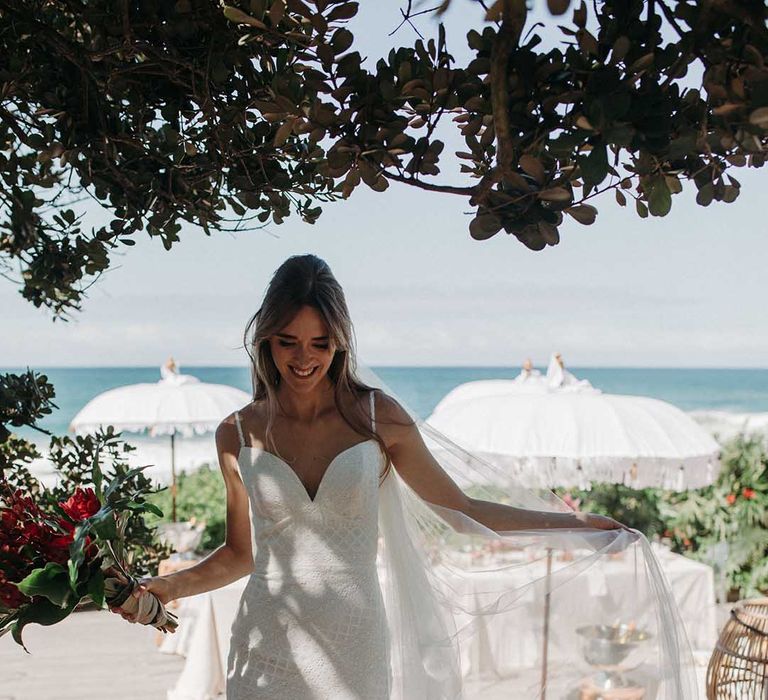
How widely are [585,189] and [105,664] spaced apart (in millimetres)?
5948

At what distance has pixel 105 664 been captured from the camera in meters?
6.05

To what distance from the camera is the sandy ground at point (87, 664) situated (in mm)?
5566

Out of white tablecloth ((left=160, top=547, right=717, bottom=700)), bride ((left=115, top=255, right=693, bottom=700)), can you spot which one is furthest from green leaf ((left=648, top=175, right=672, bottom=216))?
white tablecloth ((left=160, top=547, right=717, bottom=700))

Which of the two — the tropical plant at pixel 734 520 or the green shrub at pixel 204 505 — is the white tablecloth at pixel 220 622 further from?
the green shrub at pixel 204 505

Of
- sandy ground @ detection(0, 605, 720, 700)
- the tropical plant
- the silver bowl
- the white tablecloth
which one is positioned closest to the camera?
the silver bowl

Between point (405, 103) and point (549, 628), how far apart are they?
1.40 metres

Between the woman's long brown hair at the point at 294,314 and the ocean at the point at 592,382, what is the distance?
117 ft

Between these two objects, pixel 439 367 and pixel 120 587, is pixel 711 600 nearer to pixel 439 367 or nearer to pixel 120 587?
pixel 120 587

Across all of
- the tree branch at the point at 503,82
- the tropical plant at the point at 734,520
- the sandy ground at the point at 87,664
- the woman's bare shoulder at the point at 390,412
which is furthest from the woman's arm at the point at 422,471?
the tropical plant at the point at 734,520

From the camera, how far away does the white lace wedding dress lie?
6.69 feet

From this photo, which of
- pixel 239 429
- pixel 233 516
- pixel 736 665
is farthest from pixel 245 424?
pixel 736 665

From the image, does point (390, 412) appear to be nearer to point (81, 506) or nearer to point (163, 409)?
point (81, 506)

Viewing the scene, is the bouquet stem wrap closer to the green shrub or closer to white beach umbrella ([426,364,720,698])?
white beach umbrella ([426,364,720,698])

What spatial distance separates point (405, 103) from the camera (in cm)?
105
